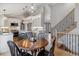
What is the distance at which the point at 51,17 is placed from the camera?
179 cm

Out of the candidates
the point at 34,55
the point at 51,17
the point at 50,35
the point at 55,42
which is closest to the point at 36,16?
the point at 51,17

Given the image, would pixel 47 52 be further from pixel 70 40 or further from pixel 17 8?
pixel 17 8

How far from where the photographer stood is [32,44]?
5.80 feet

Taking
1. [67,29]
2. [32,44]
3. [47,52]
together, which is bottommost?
[47,52]

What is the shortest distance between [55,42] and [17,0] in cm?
88

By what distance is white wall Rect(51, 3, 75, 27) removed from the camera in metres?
1.77

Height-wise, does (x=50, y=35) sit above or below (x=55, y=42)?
above

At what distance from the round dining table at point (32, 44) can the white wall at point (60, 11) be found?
1.01 feet

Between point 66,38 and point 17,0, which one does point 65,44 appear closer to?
point 66,38

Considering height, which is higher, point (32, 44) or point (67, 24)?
point (67, 24)

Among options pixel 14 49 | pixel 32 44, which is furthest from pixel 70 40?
pixel 14 49

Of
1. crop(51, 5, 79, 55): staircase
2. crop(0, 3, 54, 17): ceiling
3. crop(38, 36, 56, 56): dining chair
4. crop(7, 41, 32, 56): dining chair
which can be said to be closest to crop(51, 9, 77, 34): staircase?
crop(51, 5, 79, 55): staircase

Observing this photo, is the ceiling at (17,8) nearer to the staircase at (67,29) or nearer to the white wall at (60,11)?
the white wall at (60,11)

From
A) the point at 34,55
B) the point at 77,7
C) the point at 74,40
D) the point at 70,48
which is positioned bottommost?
the point at 34,55
